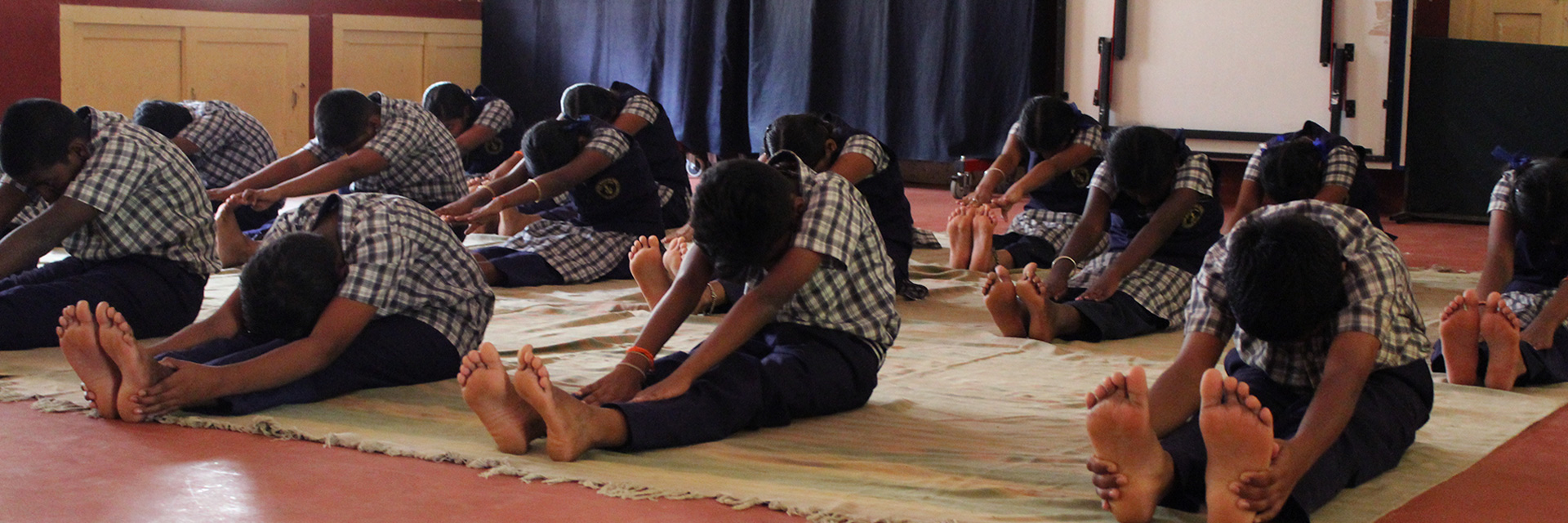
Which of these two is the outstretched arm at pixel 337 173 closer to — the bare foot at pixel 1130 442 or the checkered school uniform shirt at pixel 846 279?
the checkered school uniform shirt at pixel 846 279

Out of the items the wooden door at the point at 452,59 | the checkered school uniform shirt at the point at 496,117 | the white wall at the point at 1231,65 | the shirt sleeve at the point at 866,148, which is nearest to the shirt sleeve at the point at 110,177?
the shirt sleeve at the point at 866,148

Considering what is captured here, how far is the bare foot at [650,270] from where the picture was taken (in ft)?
12.5

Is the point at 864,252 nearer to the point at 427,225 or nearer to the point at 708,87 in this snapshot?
the point at 427,225

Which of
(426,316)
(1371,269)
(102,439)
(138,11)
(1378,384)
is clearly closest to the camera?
(1371,269)

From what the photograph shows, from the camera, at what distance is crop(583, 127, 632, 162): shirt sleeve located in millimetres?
4574

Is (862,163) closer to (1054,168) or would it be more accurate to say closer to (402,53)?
(1054,168)

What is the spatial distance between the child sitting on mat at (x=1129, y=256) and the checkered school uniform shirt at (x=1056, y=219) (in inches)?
29.4

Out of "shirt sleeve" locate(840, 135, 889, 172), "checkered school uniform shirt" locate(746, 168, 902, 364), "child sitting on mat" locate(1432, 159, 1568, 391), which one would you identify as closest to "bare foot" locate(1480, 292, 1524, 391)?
"child sitting on mat" locate(1432, 159, 1568, 391)

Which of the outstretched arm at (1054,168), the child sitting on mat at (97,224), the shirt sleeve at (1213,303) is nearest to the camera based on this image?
the shirt sleeve at (1213,303)

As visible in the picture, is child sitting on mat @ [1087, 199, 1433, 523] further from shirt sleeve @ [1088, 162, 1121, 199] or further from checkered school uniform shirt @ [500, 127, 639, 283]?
checkered school uniform shirt @ [500, 127, 639, 283]

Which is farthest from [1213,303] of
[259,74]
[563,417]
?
[259,74]

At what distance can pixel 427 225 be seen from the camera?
2.74 metres

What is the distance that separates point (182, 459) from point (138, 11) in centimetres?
618

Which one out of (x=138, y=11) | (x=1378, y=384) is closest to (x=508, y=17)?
(x=138, y=11)
